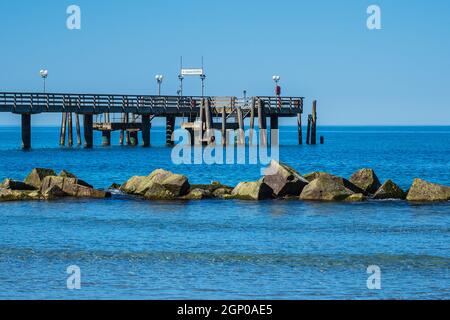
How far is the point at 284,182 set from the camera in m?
33.5

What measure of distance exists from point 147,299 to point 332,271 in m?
4.37

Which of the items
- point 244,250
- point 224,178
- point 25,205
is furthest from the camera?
point 224,178

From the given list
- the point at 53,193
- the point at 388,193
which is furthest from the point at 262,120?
the point at 53,193

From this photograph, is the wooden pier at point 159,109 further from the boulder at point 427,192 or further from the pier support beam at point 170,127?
the boulder at point 427,192

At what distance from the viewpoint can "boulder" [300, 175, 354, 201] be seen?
32.8 m

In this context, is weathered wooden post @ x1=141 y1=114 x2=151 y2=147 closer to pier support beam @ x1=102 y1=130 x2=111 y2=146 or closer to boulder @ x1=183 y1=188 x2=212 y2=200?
pier support beam @ x1=102 y1=130 x2=111 y2=146

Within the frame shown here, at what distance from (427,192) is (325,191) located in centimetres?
330

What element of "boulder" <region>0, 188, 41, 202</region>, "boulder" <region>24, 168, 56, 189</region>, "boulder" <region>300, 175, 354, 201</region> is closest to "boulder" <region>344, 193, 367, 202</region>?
"boulder" <region>300, 175, 354, 201</region>

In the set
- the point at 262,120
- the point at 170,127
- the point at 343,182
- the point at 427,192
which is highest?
the point at 262,120

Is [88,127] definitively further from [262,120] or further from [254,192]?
[254,192]

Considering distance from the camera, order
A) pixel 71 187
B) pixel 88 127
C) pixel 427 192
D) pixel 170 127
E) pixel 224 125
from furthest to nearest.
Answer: pixel 170 127
pixel 88 127
pixel 224 125
pixel 71 187
pixel 427 192

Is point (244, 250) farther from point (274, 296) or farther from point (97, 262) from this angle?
point (274, 296)
